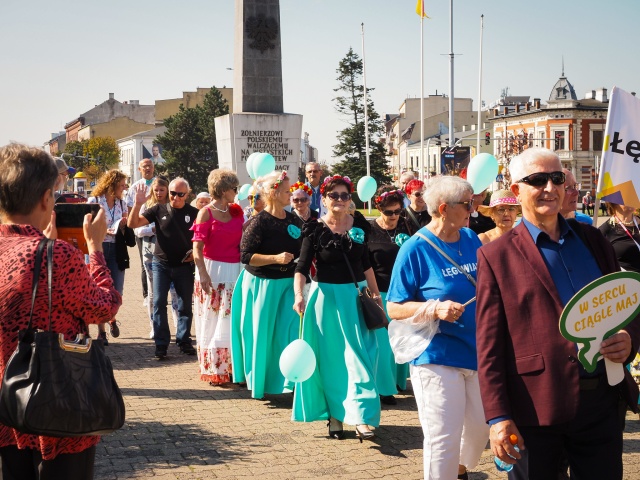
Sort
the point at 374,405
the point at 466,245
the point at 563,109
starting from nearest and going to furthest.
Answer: the point at 466,245 < the point at 374,405 < the point at 563,109

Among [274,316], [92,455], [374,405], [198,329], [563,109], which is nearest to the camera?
[92,455]

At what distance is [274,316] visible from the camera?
26.7 ft

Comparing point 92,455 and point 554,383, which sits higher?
point 554,383

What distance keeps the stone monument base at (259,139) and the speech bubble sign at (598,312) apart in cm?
1469

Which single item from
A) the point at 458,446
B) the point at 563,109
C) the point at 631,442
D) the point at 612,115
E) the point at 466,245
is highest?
the point at 563,109

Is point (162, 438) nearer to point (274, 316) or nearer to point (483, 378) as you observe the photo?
point (274, 316)

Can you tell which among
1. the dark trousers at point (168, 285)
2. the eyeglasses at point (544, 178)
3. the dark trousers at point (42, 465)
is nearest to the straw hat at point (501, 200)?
the eyeglasses at point (544, 178)

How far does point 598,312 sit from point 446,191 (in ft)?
6.04

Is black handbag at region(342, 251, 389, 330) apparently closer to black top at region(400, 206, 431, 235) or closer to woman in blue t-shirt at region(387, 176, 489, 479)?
woman in blue t-shirt at region(387, 176, 489, 479)

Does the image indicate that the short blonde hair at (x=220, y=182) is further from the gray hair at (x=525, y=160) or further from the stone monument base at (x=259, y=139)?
the stone monument base at (x=259, y=139)

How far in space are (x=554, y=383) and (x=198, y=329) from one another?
252 inches

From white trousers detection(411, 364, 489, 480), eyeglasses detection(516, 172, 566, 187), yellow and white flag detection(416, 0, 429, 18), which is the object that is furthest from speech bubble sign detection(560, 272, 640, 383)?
yellow and white flag detection(416, 0, 429, 18)

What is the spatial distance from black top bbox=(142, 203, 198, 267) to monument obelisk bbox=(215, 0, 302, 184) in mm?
7554

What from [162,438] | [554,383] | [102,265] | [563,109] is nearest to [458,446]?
[554,383]
